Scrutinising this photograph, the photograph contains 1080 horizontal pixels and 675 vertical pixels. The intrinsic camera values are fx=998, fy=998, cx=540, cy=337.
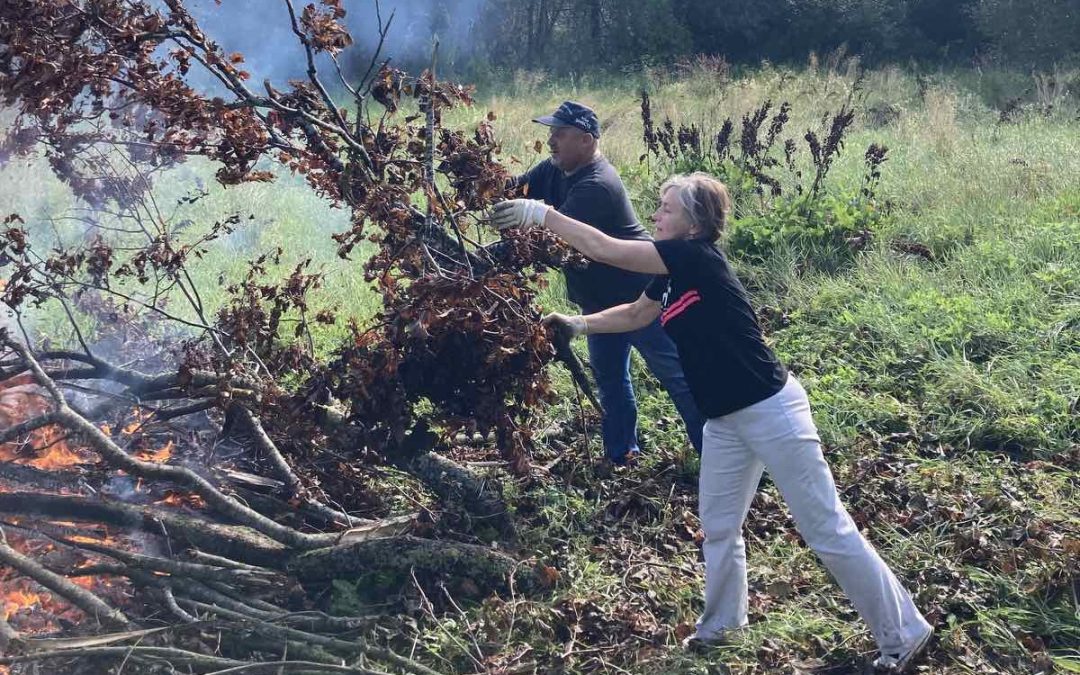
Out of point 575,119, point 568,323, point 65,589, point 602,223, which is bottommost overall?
point 65,589

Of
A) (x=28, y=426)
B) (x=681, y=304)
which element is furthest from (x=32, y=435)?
(x=681, y=304)

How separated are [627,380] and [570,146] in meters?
1.28

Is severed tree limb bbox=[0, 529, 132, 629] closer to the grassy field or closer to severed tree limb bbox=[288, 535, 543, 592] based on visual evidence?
severed tree limb bbox=[288, 535, 543, 592]

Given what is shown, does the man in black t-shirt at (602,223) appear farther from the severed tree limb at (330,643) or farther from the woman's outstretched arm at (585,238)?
the severed tree limb at (330,643)

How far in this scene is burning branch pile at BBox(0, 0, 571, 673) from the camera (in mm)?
3836

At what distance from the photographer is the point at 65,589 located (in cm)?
382

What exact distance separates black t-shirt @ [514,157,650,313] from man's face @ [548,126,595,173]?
0.05m

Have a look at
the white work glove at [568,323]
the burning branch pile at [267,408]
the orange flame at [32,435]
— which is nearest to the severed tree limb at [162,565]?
the burning branch pile at [267,408]

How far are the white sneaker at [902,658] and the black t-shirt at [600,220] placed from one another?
2.15 m

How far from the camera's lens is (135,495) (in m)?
4.58

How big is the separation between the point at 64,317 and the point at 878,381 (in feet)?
18.7

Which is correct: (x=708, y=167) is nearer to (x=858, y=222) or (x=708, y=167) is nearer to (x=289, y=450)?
(x=858, y=222)

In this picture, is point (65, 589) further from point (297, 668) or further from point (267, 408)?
point (267, 408)

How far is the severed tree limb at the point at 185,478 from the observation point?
4.37 m
